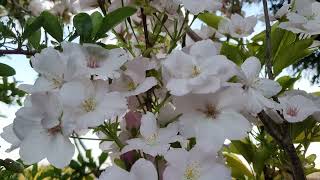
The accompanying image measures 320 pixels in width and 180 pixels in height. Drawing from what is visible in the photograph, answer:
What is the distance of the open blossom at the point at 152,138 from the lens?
0.65m

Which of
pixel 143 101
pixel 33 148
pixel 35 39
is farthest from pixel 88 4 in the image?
pixel 33 148

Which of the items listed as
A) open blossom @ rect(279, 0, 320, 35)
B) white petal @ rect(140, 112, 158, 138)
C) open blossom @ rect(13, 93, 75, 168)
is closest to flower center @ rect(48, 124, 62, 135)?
open blossom @ rect(13, 93, 75, 168)

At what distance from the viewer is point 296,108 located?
791 millimetres

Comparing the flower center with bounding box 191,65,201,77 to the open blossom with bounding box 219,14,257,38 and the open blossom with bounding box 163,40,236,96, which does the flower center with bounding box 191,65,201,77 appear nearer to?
the open blossom with bounding box 163,40,236,96

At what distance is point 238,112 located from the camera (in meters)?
0.65

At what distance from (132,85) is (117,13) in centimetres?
11

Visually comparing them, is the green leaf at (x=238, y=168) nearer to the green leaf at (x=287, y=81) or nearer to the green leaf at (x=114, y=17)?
the green leaf at (x=287, y=81)

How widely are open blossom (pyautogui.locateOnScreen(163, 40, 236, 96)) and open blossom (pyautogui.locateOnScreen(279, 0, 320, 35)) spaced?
0.86ft

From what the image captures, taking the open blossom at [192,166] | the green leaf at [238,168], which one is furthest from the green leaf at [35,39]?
the green leaf at [238,168]

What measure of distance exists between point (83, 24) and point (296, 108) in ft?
1.13

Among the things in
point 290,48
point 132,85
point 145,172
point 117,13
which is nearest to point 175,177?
point 145,172

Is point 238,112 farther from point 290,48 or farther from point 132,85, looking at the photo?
point 290,48

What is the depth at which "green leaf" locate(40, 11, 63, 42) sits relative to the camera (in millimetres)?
739

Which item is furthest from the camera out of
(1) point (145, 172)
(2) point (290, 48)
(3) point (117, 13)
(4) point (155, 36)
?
(2) point (290, 48)
